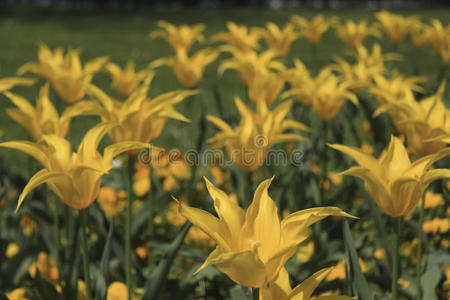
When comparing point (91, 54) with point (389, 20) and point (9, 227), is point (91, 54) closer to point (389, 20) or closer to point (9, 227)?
point (389, 20)

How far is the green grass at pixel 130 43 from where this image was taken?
5031 millimetres

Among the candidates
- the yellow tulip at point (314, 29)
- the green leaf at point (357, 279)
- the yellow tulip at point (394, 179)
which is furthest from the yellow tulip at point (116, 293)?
the yellow tulip at point (314, 29)

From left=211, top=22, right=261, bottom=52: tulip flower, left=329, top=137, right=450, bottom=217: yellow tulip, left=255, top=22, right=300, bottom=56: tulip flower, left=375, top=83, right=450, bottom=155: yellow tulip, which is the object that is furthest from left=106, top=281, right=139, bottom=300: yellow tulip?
left=255, top=22, right=300, bottom=56: tulip flower

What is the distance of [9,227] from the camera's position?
2.22m

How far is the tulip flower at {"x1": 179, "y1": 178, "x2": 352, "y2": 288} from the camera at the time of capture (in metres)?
1.06

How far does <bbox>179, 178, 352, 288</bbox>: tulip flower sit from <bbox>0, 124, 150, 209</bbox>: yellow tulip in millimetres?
319

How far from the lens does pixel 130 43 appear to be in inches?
402

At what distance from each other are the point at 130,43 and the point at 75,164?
360 inches

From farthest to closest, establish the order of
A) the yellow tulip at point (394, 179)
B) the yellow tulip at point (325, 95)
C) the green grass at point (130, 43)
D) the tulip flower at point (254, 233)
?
the green grass at point (130, 43) → the yellow tulip at point (325, 95) → the yellow tulip at point (394, 179) → the tulip flower at point (254, 233)

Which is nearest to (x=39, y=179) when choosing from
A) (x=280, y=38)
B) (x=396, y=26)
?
(x=280, y=38)

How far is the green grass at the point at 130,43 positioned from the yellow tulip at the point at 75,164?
1149 millimetres

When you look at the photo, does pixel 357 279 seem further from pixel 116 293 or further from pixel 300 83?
pixel 300 83

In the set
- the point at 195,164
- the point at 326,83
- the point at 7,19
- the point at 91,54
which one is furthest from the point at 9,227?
the point at 7,19

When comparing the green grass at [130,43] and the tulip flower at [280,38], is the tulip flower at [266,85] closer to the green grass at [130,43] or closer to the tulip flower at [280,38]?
the green grass at [130,43]
